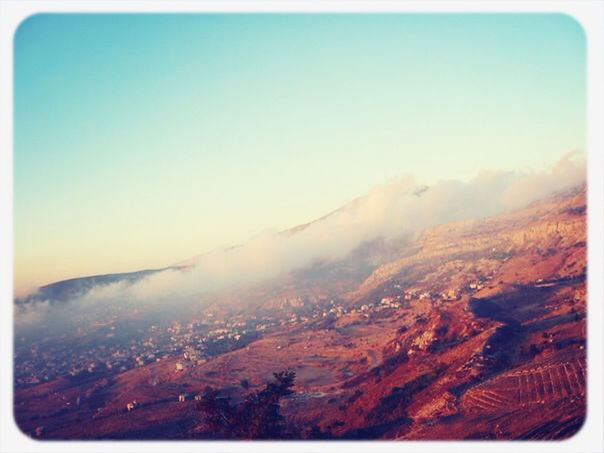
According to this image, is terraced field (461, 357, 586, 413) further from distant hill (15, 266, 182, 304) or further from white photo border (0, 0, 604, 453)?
distant hill (15, 266, 182, 304)

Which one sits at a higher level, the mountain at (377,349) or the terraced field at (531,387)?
the mountain at (377,349)

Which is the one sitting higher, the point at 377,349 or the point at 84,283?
the point at 84,283


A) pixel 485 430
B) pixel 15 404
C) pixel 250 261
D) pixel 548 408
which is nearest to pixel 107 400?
pixel 15 404

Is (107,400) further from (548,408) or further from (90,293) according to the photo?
(548,408)

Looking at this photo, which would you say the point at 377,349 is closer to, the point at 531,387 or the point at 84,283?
the point at 531,387

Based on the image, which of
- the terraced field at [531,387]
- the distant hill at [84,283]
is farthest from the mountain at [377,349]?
the distant hill at [84,283]

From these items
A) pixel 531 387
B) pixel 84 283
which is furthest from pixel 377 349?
pixel 84 283

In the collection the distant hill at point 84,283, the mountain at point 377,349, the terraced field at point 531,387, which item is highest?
the distant hill at point 84,283

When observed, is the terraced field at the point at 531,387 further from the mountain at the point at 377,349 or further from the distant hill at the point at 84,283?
the distant hill at the point at 84,283

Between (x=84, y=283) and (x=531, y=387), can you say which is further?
(x=84, y=283)

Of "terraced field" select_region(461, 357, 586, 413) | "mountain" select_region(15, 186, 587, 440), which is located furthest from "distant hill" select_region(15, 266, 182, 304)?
"terraced field" select_region(461, 357, 586, 413)

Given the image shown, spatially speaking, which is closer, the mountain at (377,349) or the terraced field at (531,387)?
the terraced field at (531,387)
